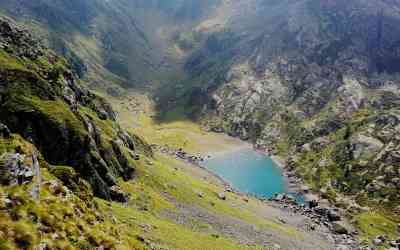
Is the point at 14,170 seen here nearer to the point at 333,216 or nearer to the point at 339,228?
the point at 339,228

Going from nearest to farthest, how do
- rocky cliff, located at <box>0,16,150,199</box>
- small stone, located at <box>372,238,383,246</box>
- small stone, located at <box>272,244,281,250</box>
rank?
rocky cliff, located at <box>0,16,150,199</box>
small stone, located at <box>272,244,281,250</box>
small stone, located at <box>372,238,383,246</box>

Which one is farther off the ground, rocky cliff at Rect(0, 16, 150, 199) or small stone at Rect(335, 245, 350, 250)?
small stone at Rect(335, 245, 350, 250)

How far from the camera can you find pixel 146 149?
156m

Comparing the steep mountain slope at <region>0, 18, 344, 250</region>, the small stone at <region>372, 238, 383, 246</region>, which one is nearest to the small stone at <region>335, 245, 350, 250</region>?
the steep mountain slope at <region>0, 18, 344, 250</region>

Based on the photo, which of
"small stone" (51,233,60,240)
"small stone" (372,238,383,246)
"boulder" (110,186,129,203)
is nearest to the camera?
"small stone" (51,233,60,240)

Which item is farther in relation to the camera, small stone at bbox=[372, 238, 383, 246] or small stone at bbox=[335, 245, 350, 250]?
small stone at bbox=[372, 238, 383, 246]

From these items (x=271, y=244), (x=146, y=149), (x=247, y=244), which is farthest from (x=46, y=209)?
(x=146, y=149)

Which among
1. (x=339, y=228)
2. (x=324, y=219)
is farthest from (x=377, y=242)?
(x=324, y=219)

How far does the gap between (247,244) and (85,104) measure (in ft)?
190

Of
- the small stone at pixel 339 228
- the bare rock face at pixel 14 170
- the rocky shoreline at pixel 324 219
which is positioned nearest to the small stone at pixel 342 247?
the rocky shoreline at pixel 324 219

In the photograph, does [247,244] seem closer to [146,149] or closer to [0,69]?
[0,69]

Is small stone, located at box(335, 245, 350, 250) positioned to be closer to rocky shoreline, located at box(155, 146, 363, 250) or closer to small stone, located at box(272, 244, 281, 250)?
rocky shoreline, located at box(155, 146, 363, 250)

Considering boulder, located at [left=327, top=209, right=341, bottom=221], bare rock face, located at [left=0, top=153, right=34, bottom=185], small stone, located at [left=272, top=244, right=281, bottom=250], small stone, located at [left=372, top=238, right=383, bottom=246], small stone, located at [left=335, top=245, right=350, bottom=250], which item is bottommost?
bare rock face, located at [left=0, top=153, right=34, bottom=185]

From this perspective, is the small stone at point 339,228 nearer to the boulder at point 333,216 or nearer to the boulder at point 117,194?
the boulder at point 333,216
